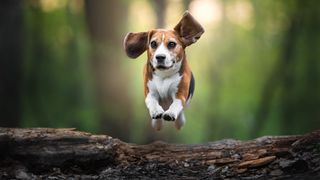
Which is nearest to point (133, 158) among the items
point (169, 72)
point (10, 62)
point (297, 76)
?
point (169, 72)

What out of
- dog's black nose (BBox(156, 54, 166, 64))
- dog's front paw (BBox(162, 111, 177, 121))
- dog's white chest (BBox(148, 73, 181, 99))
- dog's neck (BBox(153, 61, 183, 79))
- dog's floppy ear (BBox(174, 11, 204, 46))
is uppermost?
dog's floppy ear (BBox(174, 11, 204, 46))

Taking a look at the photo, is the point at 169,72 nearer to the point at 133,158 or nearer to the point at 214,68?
the point at 133,158

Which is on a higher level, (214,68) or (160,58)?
(160,58)

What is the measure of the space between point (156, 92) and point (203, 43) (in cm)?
1591

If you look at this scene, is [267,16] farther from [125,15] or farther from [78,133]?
[78,133]

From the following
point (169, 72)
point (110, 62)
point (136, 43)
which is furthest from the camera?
point (110, 62)

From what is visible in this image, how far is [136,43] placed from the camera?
6820mm

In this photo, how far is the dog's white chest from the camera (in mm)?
6660

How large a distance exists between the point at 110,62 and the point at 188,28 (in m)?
7.69

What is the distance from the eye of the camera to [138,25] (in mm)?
20734

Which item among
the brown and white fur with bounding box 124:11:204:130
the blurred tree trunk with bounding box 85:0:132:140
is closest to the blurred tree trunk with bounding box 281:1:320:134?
the blurred tree trunk with bounding box 85:0:132:140

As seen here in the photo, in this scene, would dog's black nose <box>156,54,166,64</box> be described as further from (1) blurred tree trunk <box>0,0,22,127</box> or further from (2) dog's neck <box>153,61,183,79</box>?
(1) blurred tree trunk <box>0,0,22,127</box>

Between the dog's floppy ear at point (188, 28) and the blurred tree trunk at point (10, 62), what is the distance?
6.83m

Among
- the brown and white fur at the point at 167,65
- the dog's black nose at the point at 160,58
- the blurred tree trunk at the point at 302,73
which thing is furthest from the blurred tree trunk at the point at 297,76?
the dog's black nose at the point at 160,58
